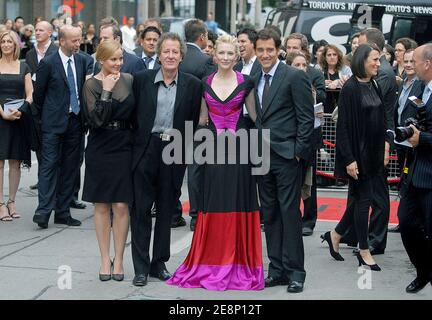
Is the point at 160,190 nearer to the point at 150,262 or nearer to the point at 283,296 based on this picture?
the point at 150,262

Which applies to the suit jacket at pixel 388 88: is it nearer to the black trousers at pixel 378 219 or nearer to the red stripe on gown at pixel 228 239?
the black trousers at pixel 378 219

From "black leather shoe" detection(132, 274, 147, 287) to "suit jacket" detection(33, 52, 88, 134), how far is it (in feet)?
9.35

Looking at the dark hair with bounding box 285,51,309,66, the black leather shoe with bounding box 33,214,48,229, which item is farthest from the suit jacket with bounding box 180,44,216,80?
→ the black leather shoe with bounding box 33,214,48,229

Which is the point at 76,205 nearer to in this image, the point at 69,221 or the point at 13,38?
the point at 69,221

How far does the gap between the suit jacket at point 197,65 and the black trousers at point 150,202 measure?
268 cm

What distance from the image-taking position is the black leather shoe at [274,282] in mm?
7570

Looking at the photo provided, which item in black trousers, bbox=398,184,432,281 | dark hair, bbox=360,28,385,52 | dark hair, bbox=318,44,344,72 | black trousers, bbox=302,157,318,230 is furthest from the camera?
dark hair, bbox=318,44,344,72

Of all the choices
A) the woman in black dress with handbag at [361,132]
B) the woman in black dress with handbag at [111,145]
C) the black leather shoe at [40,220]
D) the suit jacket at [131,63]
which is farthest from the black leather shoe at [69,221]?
the woman in black dress with handbag at [361,132]

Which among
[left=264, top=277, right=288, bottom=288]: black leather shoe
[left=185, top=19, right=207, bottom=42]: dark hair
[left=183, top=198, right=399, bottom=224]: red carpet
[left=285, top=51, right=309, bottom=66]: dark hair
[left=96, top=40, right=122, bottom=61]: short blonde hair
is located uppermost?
[left=185, top=19, right=207, bottom=42]: dark hair

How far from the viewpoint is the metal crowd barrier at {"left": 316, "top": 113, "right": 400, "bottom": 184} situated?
1236 centimetres

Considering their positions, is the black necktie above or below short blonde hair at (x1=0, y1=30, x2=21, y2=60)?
below

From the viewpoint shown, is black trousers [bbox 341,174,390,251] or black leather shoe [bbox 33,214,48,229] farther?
black leather shoe [bbox 33,214,48,229]

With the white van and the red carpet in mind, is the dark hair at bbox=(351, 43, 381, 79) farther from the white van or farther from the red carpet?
the white van
